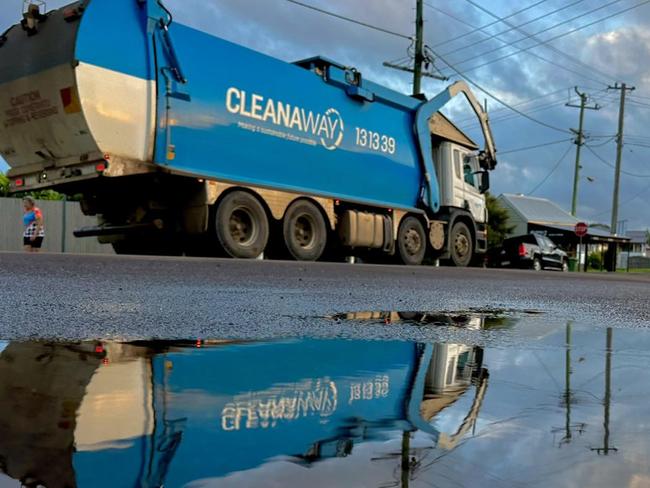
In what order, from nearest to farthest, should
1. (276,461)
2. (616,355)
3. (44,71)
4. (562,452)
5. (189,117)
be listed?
(276,461) → (562,452) → (616,355) → (44,71) → (189,117)

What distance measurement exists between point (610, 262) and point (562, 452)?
47183mm

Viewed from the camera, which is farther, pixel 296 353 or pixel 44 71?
pixel 44 71

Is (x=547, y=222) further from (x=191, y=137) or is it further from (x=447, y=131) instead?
(x=191, y=137)

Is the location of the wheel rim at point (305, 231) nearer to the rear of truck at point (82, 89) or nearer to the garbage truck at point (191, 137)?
the garbage truck at point (191, 137)

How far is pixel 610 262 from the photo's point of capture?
44.3 meters

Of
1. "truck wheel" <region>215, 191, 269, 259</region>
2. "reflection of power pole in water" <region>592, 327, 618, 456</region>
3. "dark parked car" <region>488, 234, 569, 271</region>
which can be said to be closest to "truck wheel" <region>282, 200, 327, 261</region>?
"truck wheel" <region>215, 191, 269, 259</region>

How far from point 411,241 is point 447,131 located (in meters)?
3.18

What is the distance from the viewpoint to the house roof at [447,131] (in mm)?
15516

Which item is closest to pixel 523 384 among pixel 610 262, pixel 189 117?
pixel 189 117

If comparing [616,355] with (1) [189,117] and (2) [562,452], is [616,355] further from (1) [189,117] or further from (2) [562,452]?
(1) [189,117]

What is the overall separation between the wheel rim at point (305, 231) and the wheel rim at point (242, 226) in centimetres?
124

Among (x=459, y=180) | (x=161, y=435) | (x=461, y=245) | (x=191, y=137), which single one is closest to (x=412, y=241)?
(x=461, y=245)

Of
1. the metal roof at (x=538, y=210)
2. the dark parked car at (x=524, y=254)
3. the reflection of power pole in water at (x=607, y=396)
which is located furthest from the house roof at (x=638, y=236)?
the reflection of power pole in water at (x=607, y=396)

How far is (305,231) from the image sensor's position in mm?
12125
